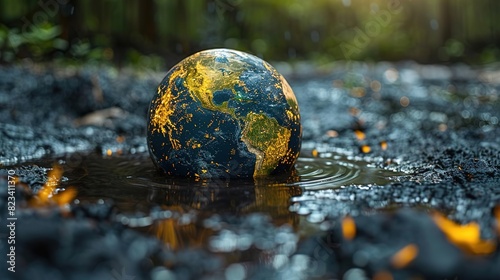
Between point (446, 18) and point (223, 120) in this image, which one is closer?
point (223, 120)

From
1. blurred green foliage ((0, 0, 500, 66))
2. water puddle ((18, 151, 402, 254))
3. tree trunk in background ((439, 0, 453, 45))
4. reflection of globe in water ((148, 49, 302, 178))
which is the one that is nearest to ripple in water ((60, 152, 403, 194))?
water puddle ((18, 151, 402, 254))

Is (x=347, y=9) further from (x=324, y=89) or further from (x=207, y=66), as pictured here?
(x=207, y=66)

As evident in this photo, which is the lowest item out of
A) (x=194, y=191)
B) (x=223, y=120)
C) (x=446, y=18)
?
(x=194, y=191)

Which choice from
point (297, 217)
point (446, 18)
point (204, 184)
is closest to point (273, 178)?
point (204, 184)

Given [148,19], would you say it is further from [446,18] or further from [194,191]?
[446,18]

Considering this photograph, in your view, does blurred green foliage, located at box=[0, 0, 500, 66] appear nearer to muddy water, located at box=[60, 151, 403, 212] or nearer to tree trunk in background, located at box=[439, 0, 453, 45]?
tree trunk in background, located at box=[439, 0, 453, 45]

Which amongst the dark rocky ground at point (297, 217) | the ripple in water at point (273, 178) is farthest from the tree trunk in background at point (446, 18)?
the ripple in water at point (273, 178)

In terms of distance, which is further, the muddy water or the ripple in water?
the ripple in water
